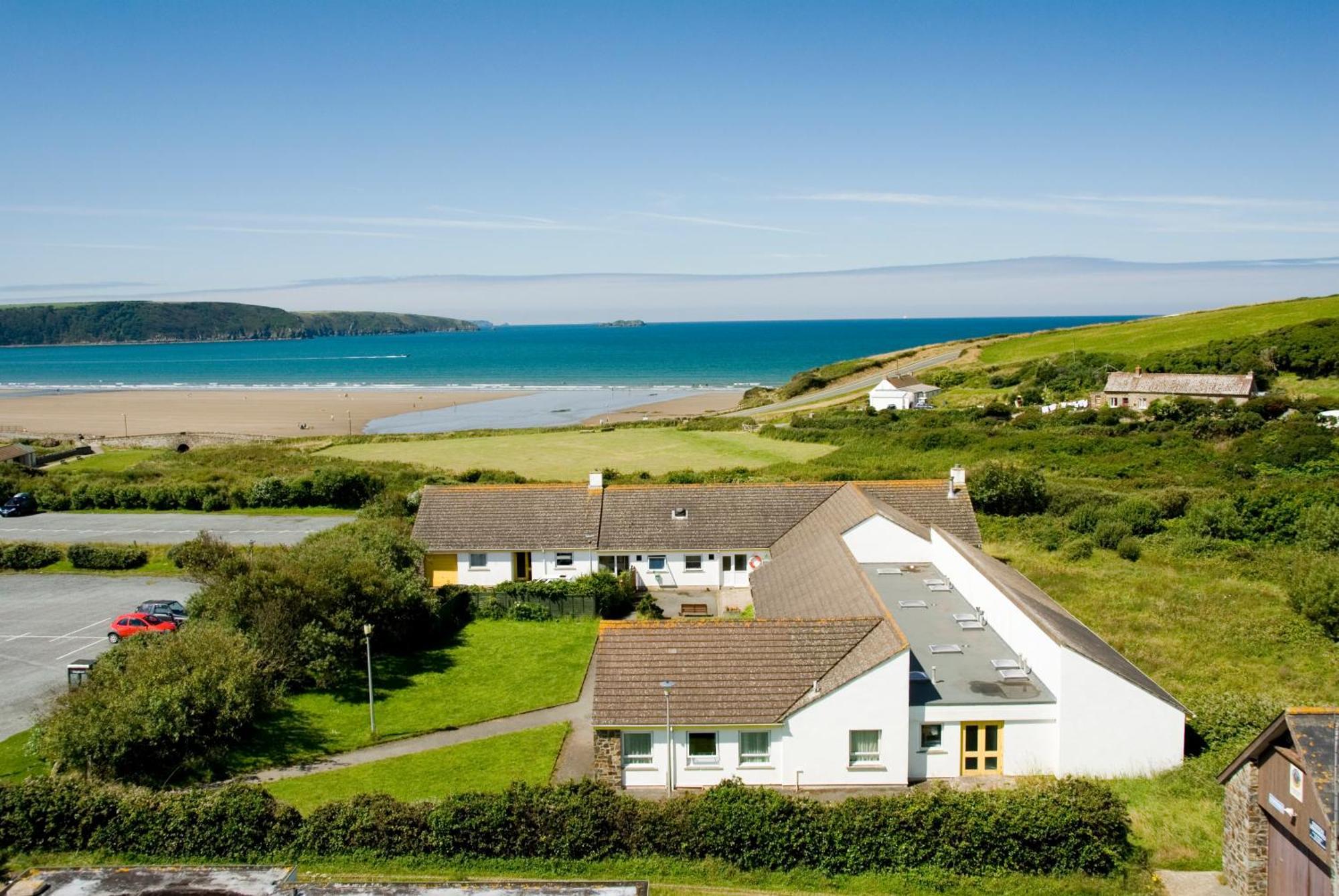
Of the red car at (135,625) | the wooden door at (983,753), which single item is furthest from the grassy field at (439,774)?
the red car at (135,625)

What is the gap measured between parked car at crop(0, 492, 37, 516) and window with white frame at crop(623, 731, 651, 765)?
44.9 m

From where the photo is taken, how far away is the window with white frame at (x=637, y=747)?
20078 mm

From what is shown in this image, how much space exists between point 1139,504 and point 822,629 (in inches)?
1119

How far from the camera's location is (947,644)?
23.7m

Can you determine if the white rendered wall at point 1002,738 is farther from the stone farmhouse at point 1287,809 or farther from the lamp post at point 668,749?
the lamp post at point 668,749

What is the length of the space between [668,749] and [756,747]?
1.92 m

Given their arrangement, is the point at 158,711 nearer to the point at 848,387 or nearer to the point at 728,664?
the point at 728,664

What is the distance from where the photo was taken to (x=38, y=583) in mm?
36781

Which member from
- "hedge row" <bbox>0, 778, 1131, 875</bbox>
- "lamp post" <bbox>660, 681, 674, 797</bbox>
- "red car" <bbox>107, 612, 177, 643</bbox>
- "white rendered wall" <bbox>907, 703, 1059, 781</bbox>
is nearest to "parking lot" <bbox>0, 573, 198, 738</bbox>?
"red car" <bbox>107, 612, 177, 643</bbox>

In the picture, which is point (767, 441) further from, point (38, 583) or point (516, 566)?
point (38, 583)

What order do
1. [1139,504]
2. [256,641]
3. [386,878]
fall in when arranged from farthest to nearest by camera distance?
[1139,504] → [256,641] → [386,878]

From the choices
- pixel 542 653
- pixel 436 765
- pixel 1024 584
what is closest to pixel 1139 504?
pixel 1024 584

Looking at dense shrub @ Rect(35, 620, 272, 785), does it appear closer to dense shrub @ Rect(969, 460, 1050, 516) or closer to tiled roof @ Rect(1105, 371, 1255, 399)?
dense shrub @ Rect(969, 460, 1050, 516)

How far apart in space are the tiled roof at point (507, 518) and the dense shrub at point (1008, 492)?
2069 cm
